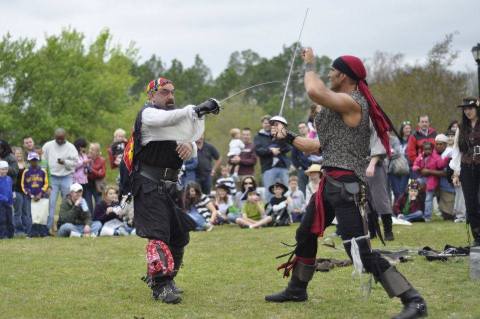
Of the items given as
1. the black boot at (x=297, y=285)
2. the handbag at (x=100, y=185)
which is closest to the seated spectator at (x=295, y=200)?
the handbag at (x=100, y=185)

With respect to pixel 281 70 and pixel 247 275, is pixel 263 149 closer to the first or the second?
pixel 247 275

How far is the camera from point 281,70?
59.0 m

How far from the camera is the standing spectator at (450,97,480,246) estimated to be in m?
9.23

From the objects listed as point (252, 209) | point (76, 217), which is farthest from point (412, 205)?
point (76, 217)

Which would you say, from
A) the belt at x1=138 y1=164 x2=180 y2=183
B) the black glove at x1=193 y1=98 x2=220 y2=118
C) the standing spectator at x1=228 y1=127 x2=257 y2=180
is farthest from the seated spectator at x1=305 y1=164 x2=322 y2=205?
the black glove at x1=193 y1=98 x2=220 y2=118

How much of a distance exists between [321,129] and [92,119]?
36.4 meters

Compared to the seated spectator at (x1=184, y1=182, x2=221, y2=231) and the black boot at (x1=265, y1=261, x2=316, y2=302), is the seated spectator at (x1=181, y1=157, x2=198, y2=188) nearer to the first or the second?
the seated spectator at (x1=184, y1=182, x2=221, y2=231)

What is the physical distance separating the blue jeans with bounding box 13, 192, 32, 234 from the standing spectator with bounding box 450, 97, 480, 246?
8034 millimetres

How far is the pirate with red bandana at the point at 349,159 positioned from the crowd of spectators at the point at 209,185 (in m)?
6.28

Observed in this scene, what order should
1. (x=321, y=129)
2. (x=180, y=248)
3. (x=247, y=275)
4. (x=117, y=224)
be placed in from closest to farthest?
(x=321, y=129)
(x=180, y=248)
(x=247, y=275)
(x=117, y=224)

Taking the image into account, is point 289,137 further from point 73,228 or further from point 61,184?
point 61,184

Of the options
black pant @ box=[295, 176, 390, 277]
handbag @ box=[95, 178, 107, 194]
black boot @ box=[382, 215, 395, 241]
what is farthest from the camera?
handbag @ box=[95, 178, 107, 194]

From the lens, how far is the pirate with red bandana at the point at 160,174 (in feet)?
22.1

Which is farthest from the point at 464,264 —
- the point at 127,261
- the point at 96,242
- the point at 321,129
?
the point at 96,242
